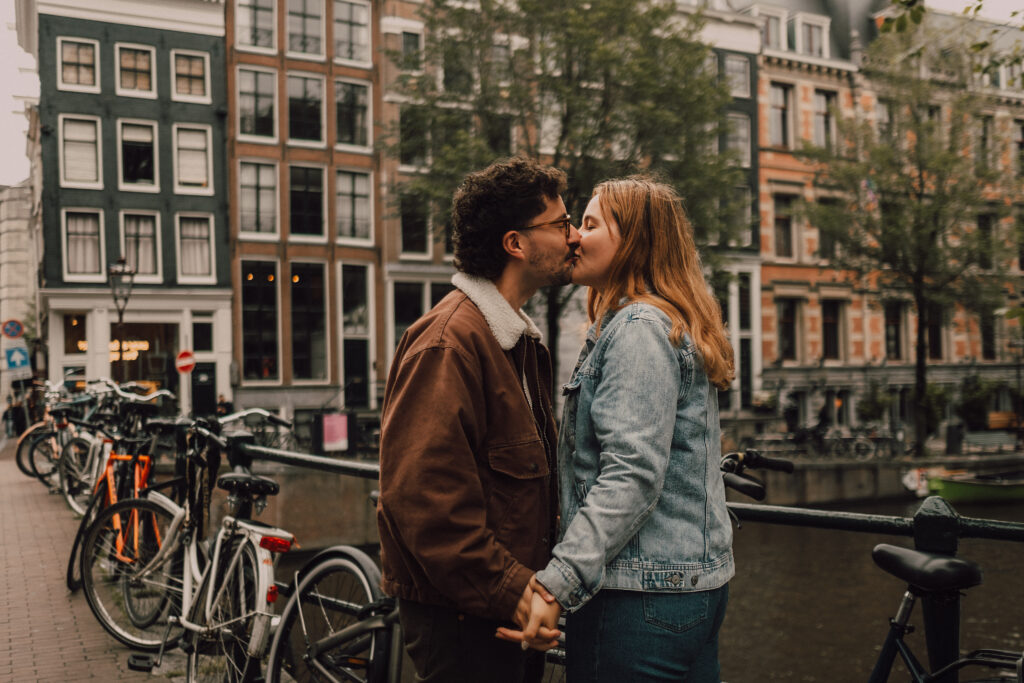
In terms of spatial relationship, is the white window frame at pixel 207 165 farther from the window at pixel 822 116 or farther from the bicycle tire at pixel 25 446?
the window at pixel 822 116

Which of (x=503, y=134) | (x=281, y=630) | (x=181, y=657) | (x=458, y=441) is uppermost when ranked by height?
(x=503, y=134)

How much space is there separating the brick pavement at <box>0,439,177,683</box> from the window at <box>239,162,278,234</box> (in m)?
17.5

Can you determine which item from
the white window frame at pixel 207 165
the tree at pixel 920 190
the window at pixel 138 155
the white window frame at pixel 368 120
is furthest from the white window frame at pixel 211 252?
the tree at pixel 920 190


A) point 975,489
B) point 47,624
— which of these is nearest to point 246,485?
point 47,624

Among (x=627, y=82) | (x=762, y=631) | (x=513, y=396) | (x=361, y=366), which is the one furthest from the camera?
(x=361, y=366)

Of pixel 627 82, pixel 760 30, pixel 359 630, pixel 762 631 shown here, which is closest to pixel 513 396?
pixel 359 630

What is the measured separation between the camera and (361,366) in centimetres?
2539

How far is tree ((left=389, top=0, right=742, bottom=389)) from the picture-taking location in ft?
61.2

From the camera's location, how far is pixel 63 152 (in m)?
23.2

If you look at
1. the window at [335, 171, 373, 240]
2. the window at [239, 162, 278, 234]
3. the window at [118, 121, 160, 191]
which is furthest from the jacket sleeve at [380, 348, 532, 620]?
the window at [118, 121, 160, 191]

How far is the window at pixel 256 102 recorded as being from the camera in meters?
24.5

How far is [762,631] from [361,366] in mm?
15025

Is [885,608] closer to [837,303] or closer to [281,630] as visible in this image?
[281,630]

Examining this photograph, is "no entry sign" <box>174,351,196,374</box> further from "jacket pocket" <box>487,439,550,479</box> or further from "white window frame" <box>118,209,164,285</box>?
"jacket pocket" <box>487,439,550,479</box>
